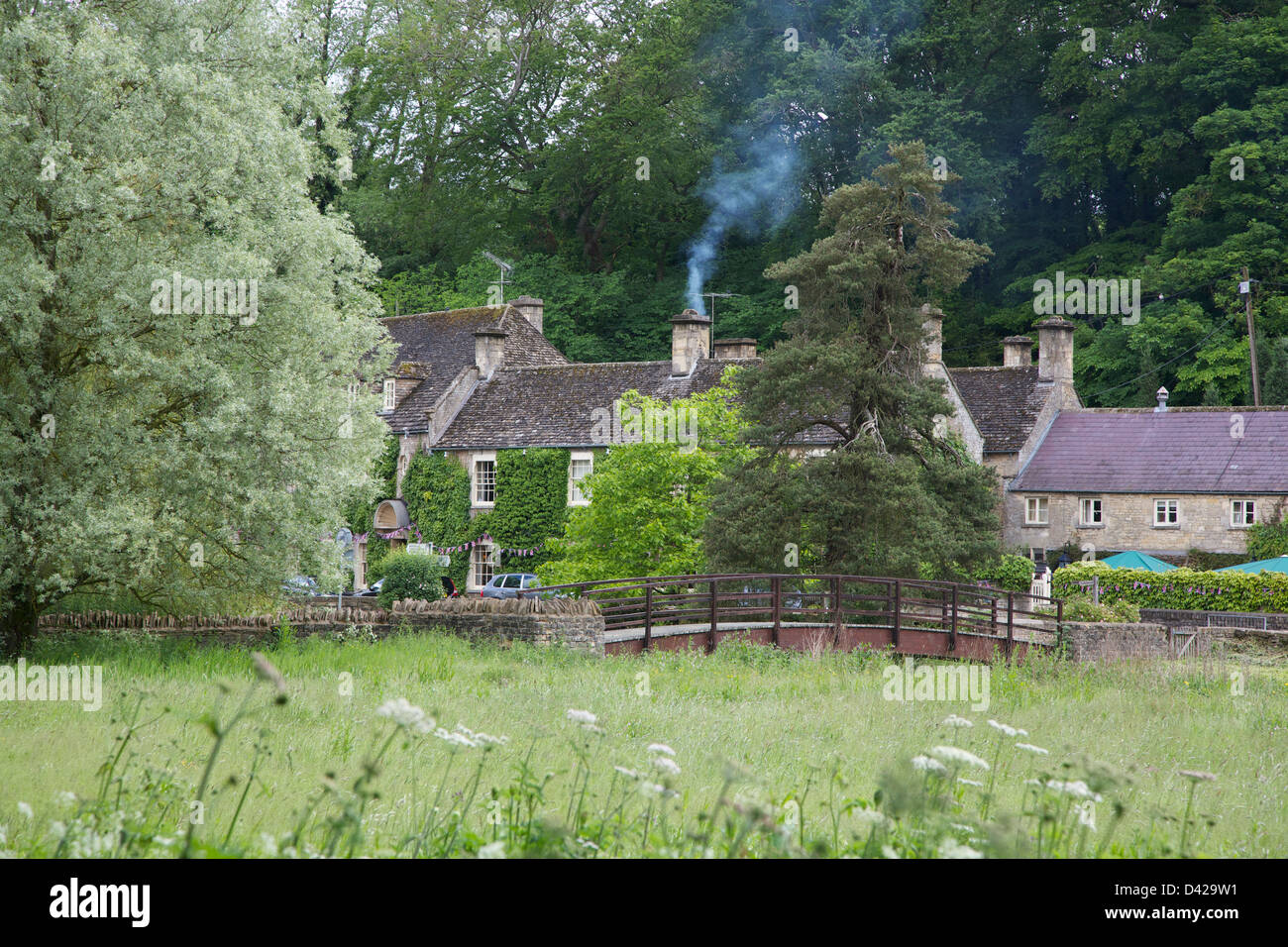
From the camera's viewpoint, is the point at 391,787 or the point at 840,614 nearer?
the point at 391,787

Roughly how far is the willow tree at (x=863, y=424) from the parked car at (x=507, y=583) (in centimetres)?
1124

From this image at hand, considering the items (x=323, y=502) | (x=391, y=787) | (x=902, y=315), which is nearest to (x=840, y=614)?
(x=902, y=315)

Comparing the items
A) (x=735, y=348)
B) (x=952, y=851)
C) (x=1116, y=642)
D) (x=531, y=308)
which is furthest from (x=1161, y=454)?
(x=952, y=851)

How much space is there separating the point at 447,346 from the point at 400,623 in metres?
28.1

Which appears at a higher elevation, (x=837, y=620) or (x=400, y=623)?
(x=400, y=623)

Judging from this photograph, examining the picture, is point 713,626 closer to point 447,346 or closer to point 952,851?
point 952,851

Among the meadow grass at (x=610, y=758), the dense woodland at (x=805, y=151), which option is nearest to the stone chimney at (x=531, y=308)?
the dense woodland at (x=805, y=151)

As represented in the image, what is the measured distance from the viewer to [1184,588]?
32.2 metres

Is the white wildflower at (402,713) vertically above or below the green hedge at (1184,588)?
above

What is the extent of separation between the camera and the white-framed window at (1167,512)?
126 ft

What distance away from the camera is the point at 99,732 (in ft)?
33.5

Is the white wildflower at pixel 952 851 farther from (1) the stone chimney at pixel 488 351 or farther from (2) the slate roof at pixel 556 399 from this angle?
(1) the stone chimney at pixel 488 351
